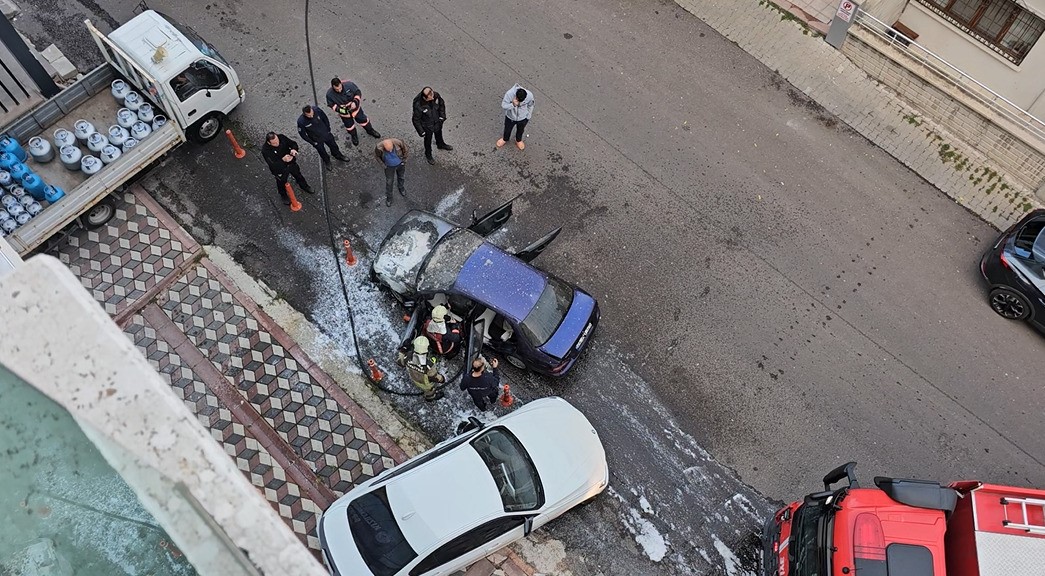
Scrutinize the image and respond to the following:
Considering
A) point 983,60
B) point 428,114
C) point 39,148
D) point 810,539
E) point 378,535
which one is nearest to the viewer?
point 810,539

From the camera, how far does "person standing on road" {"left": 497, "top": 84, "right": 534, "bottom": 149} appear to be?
11.2 meters

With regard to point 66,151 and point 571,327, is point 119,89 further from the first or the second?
point 571,327

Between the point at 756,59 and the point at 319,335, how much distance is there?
9416 mm

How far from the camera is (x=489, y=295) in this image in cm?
980

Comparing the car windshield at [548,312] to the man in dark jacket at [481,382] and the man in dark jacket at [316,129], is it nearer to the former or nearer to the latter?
the man in dark jacket at [481,382]

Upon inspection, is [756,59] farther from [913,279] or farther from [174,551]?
[174,551]

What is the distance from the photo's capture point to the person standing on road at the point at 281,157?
10.3 meters

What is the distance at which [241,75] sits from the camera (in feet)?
41.8

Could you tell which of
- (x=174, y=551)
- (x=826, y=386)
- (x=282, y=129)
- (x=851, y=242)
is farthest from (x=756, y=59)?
(x=174, y=551)

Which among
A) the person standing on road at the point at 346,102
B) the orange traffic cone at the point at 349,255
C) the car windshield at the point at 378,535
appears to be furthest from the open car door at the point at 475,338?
the person standing on road at the point at 346,102

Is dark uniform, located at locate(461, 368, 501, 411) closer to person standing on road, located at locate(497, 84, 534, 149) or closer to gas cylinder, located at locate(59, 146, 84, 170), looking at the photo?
person standing on road, located at locate(497, 84, 534, 149)

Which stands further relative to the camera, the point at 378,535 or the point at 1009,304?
the point at 1009,304

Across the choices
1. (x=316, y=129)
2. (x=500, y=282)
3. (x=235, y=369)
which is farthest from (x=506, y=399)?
(x=316, y=129)

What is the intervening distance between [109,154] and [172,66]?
1.60 meters
